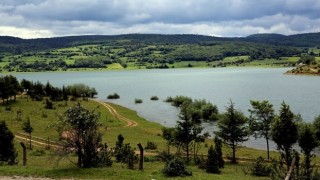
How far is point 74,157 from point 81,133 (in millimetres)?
11681

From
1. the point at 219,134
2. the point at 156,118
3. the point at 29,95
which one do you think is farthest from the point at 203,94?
the point at 219,134

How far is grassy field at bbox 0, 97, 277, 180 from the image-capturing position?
34.3 m

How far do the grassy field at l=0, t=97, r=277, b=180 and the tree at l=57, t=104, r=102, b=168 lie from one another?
60.8 inches

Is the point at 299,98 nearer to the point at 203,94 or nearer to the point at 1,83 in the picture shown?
the point at 203,94

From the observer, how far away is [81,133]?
37.8m

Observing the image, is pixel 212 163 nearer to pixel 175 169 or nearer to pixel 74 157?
pixel 175 169

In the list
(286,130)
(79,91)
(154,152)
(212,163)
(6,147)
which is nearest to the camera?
(286,130)

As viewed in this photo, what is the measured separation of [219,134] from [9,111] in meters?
56.0

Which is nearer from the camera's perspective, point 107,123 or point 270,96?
point 107,123

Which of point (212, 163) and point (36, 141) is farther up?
point (212, 163)

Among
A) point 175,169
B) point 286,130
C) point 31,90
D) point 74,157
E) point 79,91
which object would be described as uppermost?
point 286,130

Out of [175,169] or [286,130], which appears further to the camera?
[286,130]

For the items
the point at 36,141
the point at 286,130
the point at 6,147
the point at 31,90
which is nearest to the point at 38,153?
the point at 6,147

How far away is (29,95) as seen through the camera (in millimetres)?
129125
